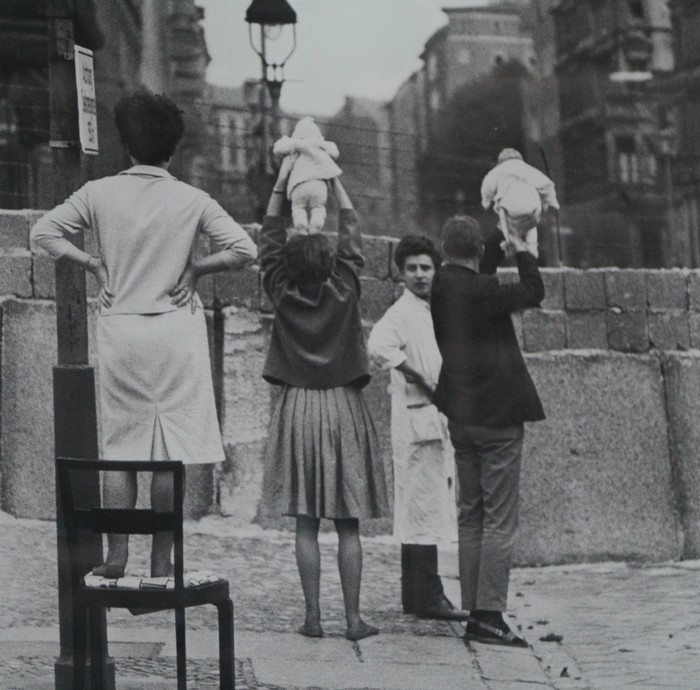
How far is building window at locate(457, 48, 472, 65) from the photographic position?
10047mm

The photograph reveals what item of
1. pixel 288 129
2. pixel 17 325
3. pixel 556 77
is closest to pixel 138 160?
pixel 17 325

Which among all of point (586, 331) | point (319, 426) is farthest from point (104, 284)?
point (586, 331)

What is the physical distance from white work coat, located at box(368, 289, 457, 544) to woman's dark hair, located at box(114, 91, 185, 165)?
178cm

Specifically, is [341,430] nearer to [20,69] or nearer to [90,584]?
[90,584]

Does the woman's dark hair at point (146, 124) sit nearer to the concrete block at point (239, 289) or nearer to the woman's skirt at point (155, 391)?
the woman's skirt at point (155, 391)

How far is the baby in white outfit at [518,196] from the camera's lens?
650cm

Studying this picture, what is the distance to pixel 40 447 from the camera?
7.89 meters

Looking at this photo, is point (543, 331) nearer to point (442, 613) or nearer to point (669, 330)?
point (669, 330)

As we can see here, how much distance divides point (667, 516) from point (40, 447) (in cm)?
349

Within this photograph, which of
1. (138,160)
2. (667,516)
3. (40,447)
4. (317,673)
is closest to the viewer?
(138,160)

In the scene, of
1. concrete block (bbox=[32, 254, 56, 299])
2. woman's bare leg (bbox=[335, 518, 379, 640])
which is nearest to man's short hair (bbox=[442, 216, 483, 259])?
woman's bare leg (bbox=[335, 518, 379, 640])

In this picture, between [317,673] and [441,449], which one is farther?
[441,449]

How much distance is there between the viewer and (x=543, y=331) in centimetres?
915

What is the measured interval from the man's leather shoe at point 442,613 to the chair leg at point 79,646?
2407 millimetres
